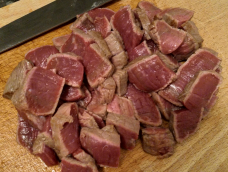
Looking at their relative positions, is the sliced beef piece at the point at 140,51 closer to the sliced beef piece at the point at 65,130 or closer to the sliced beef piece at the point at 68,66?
the sliced beef piece at the point at 68,66

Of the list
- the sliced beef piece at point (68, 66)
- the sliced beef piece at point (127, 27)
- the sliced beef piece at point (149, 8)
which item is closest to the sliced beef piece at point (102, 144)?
the sliced beef piece at point (68, 66)

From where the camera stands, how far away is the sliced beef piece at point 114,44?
3.32 m

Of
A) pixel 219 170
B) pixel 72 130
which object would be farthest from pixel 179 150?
pixel 72 130

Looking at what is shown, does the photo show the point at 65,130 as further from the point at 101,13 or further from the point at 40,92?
the point at 101,13

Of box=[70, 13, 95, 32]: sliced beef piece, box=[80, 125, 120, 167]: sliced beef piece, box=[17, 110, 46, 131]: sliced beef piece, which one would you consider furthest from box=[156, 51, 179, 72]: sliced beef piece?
box=[17, 110, 46, 131]: sliced beef piece

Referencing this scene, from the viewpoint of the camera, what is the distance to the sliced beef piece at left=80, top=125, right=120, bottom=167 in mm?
2783

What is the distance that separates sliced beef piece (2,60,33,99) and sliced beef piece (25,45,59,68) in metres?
0.20

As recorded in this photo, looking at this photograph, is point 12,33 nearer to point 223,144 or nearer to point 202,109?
point 202,109

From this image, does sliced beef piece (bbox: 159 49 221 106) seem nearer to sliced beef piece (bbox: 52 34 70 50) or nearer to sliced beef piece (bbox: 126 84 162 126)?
sliced beef piece (bbox: 126 84 162 126)

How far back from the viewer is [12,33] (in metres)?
3.60

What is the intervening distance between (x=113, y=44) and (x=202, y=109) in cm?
182

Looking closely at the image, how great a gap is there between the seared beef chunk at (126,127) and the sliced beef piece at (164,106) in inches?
20.5

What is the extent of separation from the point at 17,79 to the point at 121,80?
1.63m

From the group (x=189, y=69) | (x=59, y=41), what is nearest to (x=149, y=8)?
(x=189, y=69)
